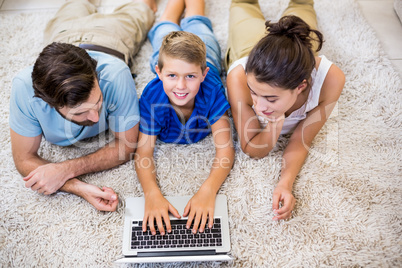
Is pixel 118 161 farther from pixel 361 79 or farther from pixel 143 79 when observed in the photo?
pixel 361 79

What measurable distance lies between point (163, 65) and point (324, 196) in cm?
74

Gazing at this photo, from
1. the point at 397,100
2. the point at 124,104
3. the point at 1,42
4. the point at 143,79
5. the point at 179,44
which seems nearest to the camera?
the point at 179,44

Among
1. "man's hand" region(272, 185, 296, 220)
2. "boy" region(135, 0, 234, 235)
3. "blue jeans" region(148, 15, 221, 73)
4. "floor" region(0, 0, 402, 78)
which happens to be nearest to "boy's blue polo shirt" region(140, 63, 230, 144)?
"boy" region(135, 0, 234, 235)

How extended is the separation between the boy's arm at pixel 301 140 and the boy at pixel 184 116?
8.2 inches

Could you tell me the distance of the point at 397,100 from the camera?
1471 mm

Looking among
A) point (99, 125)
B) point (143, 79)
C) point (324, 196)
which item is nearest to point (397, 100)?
point (324, 196)

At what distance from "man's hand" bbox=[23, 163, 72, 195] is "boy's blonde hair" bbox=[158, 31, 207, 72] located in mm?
536

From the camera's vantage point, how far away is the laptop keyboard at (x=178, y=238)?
1086 millimetres

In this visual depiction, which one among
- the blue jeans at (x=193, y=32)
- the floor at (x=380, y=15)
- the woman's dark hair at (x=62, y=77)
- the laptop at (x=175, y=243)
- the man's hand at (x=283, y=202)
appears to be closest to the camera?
the woman's dark hair at (x=62, y=77)

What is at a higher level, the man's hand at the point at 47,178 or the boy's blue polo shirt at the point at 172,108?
the boy's blue polo shirt at the point at 172,108

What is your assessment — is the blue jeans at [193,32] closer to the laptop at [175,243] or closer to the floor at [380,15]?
the floor at [380,15]

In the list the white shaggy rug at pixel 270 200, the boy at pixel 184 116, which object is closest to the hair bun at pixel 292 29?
the boy at pixel 184 116

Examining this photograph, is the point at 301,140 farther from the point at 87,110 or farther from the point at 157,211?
the point at 87,110

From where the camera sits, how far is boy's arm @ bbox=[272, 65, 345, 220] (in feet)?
3.86
